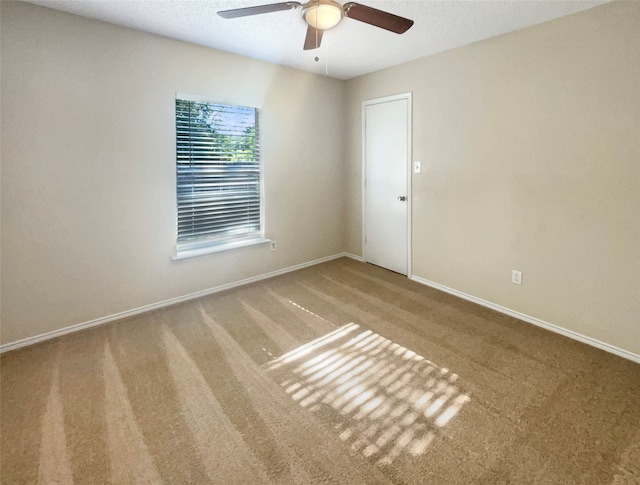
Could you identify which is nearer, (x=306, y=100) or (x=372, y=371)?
(x=372, y=371)

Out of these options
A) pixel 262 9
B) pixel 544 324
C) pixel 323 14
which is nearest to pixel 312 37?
pixel 323 14

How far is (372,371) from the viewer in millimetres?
2256

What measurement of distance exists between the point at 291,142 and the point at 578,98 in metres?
2.76

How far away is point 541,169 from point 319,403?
2.50 m

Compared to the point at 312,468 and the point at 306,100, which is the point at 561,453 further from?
the point at 306,100

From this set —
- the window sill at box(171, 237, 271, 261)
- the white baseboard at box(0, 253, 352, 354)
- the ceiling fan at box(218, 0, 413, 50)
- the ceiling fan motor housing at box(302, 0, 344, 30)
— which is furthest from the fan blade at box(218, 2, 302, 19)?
the white baseboard at box(0, 253, 352, 354)

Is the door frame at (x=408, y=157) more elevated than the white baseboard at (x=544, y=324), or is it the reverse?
the door frame at (x=408, y=157)

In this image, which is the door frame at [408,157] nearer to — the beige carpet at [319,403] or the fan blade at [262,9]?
the beige carpet at [319,403]

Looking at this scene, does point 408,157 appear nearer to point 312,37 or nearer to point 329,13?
point 312,37

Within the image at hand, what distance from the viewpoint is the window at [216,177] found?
3301mm

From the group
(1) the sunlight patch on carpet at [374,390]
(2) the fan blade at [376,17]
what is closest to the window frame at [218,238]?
(1) the sunlight patch on carpet at [374,390]

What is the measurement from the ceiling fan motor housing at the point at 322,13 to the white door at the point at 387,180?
1927mm

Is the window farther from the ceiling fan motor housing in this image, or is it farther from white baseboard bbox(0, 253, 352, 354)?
the ceiling fan motor housing

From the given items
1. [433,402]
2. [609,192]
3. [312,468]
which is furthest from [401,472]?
[609,192]
